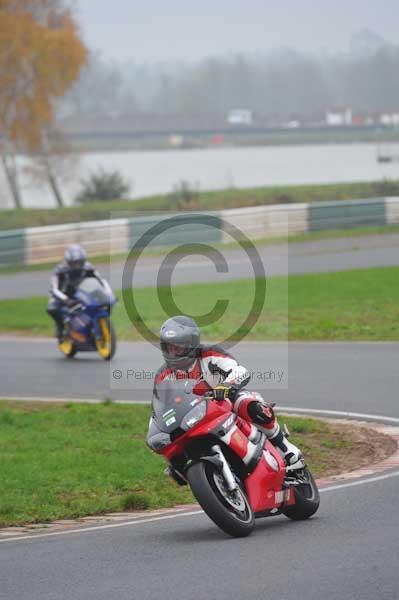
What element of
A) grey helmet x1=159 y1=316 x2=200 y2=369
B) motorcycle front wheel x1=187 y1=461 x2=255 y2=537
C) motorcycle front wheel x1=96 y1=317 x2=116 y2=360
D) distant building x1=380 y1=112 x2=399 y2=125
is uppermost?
distant building x1=380 y1=112 x2=399 y2=125

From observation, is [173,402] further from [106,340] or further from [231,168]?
[231,168]

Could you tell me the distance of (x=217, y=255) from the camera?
107ft

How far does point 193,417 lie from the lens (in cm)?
804

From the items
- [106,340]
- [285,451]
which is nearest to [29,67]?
[106,340]

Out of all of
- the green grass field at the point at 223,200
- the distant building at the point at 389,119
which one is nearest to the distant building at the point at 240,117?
the distant building at the point at 389,119

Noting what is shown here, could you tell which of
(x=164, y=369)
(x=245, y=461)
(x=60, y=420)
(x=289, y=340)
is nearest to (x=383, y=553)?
(x=245, y=461)

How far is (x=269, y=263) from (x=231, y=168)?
50.9m

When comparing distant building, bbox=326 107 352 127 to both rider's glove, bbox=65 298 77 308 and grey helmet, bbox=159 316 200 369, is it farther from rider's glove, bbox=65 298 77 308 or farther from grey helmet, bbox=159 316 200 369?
grey helmet, bbox=159 316 200 369

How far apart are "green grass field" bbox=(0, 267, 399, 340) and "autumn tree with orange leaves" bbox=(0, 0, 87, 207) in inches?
910

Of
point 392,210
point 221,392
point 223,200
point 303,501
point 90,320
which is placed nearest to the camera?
point 221,392

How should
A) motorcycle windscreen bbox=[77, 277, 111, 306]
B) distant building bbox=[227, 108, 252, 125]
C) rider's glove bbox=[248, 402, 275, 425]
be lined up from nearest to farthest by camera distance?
rider's glove bbox=[248, 402, 275, 425] → motorcycle windscreen bbox=[77, 277, 111, 306] → distant building bbox=[227, 108, 252, 125]

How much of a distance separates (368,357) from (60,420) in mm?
4981

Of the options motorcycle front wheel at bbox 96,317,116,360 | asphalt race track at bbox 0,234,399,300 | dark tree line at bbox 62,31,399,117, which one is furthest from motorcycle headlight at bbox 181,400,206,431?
dark tree line at bbox 62,31,399,117

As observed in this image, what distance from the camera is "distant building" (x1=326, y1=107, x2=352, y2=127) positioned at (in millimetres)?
86000
